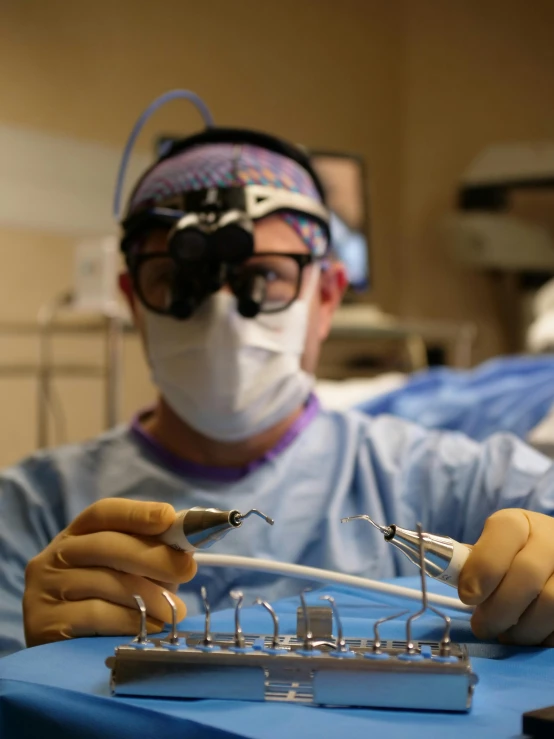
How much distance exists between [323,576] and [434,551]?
11cm

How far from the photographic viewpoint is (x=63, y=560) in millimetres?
795

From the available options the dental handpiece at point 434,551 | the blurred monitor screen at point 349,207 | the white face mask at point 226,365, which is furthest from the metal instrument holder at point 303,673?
the blurred monitor screen at point 349,207

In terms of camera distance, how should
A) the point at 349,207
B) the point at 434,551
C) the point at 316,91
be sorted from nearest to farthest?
the point at 434,551 → the point at 349,207 → the point at 316,91

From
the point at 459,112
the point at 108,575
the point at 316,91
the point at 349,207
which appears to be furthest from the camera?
the point at 459,112

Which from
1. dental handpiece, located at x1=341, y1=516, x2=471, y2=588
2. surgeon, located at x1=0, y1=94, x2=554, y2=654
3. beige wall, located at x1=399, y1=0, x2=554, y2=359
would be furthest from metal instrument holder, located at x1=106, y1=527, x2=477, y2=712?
beige wall, located at x1=399, y1=0, x2=554, y2=359

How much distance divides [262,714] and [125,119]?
3.33m

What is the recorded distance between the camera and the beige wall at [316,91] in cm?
333

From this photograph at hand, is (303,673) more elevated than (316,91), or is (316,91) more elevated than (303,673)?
(316,91)

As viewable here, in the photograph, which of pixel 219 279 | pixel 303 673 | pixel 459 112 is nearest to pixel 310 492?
pixel 219 279

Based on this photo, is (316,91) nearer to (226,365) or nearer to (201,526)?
(226,365)

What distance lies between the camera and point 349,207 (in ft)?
11.1

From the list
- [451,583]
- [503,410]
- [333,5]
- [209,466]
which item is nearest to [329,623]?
[451,583]

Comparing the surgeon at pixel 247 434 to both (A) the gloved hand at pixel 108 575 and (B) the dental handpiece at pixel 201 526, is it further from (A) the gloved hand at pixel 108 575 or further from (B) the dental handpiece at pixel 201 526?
(B) the dental handpiece at pixel 201 526

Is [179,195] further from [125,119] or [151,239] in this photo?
[125,119]
